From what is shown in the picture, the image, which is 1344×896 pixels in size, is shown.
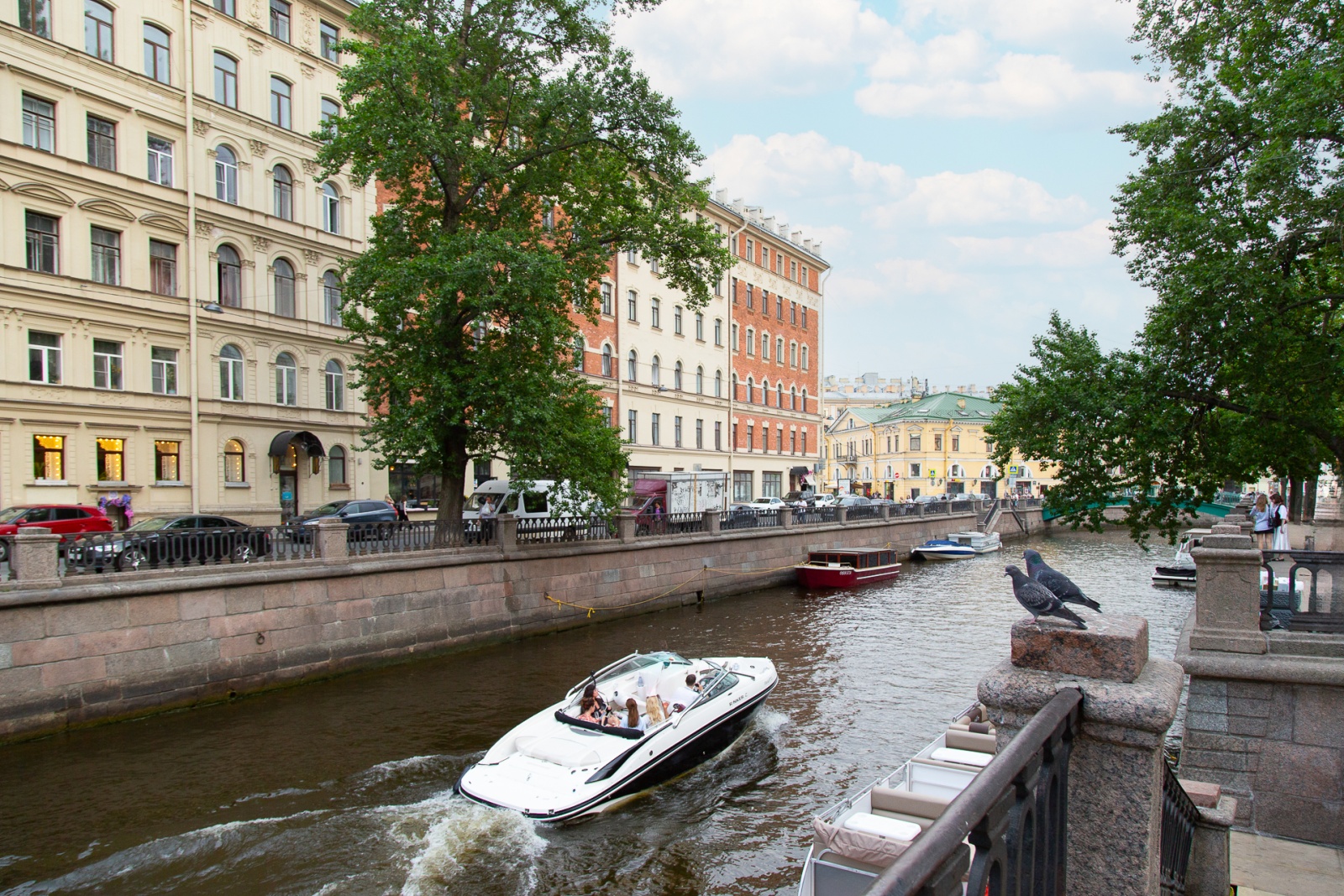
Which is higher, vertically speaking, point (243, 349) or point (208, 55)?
point (208, 55)

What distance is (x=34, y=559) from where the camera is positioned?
12.8 m

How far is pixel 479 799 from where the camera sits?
33.5 ft

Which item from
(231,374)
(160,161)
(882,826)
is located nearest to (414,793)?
(882,826)

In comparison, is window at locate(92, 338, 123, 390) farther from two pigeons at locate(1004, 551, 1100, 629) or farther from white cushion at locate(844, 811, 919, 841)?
two pigeons at locate(1004, 551, 1100, 629)

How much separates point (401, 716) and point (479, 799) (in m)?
4.81

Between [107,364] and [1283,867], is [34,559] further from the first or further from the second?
[1283,867]

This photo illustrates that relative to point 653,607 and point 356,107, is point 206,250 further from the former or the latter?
→ point 653,607

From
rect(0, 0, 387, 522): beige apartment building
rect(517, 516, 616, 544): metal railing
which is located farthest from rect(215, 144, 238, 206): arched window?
rect(517, 516, 616, 544): metal railing

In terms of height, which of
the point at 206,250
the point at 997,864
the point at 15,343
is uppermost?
the point at 206,250

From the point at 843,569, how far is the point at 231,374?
22.2 metres

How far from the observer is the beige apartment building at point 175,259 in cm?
2288

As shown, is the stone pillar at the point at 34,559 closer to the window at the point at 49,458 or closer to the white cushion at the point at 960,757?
the window at the point at 49,458

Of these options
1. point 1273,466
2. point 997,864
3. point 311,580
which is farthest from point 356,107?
point 1273,466

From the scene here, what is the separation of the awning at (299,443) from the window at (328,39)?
44.0ft
